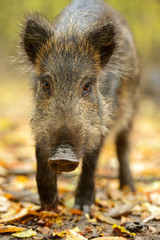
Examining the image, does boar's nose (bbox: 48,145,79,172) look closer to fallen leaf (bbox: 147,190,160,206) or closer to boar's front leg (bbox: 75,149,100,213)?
boar's front leg (bbox: 75,149,100,213)

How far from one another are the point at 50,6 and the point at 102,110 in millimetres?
15945

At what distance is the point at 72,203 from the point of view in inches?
195

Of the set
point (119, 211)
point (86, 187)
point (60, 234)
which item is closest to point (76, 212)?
point (86, 187)

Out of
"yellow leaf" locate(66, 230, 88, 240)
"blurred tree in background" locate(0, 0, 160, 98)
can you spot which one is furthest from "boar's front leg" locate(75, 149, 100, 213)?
"blurred tree in background" locate(0, 0, 160, 98)

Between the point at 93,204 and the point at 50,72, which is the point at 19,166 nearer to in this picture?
the point at 93,204

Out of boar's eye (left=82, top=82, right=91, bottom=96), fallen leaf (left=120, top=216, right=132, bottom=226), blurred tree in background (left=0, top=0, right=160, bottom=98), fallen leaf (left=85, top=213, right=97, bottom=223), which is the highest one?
blurred tree in background (left=0, top=0, right=160, bottom=98)

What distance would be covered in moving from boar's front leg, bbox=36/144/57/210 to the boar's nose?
854 mm

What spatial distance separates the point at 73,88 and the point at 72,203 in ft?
5.95

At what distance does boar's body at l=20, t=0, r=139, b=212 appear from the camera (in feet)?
11.8

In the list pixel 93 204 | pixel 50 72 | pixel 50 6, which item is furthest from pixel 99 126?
pixel 50 6

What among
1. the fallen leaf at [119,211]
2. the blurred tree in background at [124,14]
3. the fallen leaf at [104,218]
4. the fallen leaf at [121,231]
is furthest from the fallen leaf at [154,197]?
the blurred tree in background at [124,14]

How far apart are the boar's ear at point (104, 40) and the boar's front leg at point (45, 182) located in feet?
4.78

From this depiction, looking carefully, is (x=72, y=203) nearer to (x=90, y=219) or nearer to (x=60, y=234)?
(x=90, y=219)

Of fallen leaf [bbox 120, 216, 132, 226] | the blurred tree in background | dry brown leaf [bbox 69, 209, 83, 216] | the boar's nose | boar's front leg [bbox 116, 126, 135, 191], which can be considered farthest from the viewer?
the blurred tree in background
